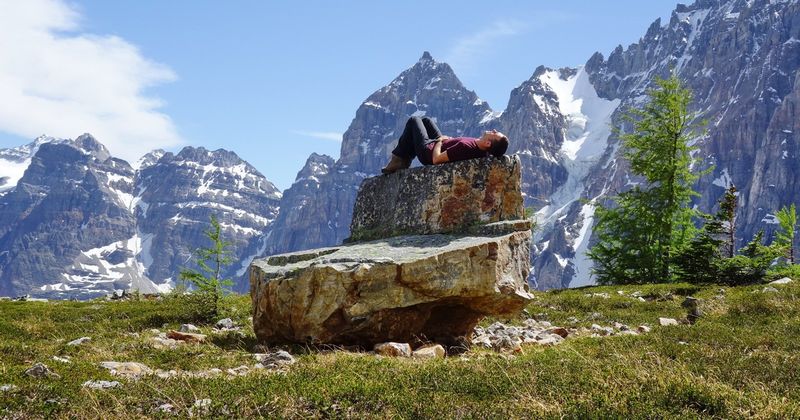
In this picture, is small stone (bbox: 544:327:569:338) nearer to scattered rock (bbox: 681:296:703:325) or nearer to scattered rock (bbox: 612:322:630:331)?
scattered rock (bbox: 612:322:630:331)

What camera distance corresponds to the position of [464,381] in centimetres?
721

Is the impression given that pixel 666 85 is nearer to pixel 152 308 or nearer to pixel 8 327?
pixel 152 308

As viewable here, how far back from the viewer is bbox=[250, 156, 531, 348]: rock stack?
35.3 feet

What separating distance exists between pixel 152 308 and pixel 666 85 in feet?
90.4

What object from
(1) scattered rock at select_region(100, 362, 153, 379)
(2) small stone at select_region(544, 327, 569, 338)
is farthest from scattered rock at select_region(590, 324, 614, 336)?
(1) scattered rock at select_region(100, 362, 153, 379)

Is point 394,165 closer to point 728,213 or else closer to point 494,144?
point 494,144

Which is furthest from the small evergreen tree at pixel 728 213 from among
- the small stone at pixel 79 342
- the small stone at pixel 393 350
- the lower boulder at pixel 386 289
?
the small stone at pixel 79 342

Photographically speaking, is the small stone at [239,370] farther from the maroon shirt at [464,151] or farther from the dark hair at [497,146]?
the dark hair at [497,146]

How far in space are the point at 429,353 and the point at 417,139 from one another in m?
5.22

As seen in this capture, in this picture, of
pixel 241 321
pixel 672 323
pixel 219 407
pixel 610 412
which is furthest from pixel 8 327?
pixel 672 323

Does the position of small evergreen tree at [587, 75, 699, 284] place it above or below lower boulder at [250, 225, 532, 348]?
above

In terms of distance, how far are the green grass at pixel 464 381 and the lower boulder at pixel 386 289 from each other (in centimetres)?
69

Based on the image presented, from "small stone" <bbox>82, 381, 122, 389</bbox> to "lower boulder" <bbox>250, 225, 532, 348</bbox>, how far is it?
417 cm

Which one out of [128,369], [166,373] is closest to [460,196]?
[166,373]
